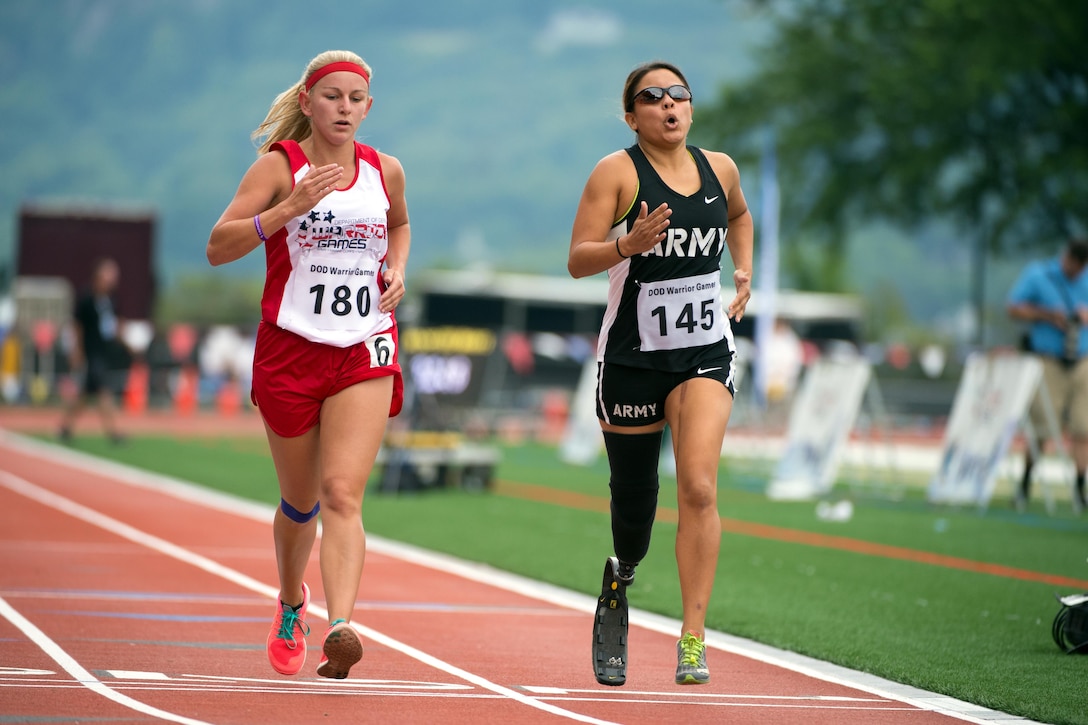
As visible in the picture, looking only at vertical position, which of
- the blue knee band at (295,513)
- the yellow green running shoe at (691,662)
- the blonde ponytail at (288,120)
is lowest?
the yellow green running shoe at (691,662)

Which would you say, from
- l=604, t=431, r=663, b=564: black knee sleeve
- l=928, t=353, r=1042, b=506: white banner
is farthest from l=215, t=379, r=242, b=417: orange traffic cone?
l=604, t=431, r=663, b=564: black knee sleeve

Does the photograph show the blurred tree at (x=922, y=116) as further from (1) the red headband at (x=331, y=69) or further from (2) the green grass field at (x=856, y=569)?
(1) the red headband at (x=331, y=69)

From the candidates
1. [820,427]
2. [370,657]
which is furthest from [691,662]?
[820,427]

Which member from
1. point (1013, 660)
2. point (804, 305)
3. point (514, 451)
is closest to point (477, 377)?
point (514, 451)

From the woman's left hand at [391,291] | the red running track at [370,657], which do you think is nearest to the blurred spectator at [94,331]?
the red running track at [370,657]

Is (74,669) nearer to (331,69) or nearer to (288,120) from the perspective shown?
(288,120)

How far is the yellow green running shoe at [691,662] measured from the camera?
20.1ft

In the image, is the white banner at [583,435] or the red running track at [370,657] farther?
the white banner at [583,435]

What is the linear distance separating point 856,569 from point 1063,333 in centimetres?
502

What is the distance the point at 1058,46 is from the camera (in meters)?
32.2

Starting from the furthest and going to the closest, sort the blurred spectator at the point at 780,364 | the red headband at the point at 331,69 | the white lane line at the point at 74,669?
the blurred spectator at the point at 780,364 < the red headband at the point at 331,69 < the white lane line at the point at 74,669

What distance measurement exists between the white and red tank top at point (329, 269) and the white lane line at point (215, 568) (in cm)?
147

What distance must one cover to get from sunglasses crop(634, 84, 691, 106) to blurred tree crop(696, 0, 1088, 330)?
26944mm

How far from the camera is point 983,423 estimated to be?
14.7m
